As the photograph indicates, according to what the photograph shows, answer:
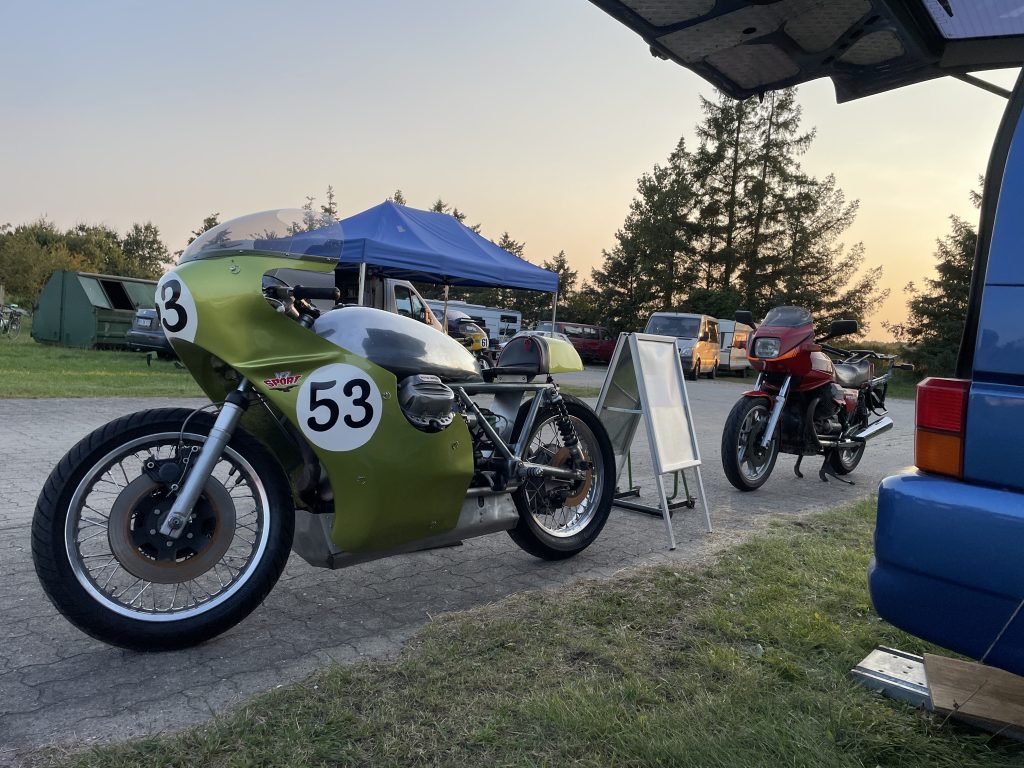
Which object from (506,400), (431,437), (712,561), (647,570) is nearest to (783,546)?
(712,561)

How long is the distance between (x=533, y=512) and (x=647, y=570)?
0.64 meters

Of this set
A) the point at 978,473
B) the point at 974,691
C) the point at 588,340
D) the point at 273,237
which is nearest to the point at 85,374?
the point at 273,237

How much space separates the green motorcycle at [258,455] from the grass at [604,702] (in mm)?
513

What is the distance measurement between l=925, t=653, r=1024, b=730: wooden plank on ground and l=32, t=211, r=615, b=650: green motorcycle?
1.84 metres

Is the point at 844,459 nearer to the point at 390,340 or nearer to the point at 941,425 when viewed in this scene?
the point at 941,425

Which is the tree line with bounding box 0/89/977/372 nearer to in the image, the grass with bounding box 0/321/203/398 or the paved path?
the grass with bounding box 0/321/203/398

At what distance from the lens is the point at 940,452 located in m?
2.00

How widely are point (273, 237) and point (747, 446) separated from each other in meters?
4.49

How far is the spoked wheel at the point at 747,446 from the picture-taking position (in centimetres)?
590

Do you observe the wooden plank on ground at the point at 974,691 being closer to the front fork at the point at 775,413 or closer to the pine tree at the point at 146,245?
the front fork at the point at 775,413

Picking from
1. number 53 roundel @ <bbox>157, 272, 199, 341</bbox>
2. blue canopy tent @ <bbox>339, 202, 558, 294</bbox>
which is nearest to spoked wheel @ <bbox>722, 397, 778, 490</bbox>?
number 53 roundel @ <bbox>157, 272, 199, 341</bbox>

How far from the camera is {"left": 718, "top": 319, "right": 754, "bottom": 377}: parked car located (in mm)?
27703

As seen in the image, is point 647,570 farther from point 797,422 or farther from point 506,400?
point 797,422

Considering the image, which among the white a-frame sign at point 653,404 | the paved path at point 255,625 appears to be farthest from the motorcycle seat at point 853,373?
the white a-frame sign at point 653,404
